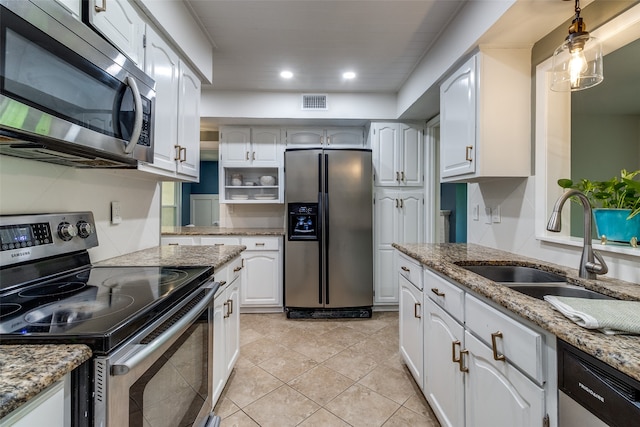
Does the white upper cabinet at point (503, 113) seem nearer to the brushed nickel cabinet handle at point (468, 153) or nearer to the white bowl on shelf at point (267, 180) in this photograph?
the brushed nickel cabinet handle at point (468, 153)

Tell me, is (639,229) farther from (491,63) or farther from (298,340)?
(298,340)

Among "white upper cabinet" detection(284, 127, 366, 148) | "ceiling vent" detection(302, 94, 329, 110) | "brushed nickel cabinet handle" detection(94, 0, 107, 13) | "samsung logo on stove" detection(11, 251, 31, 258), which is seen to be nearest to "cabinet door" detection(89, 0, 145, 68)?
"brushed nickel cabinet handle" detection(94, 0, 107, 13)

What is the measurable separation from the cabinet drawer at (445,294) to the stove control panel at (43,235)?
1.66m

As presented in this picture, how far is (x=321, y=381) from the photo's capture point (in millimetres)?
1917

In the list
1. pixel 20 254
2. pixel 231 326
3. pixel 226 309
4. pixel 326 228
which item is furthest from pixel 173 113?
pixel 326 228

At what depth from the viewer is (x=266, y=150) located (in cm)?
341

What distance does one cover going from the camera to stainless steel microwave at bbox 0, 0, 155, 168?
72 centimetres

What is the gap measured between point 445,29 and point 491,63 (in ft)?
1.68

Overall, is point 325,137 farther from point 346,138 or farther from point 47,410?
point 47,410

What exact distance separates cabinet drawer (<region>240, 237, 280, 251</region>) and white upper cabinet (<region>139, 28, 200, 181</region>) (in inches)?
43.9

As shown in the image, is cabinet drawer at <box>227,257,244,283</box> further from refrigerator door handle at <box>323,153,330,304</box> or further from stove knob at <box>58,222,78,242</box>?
refrigerator door handle at <box>323,153,330,304</box>

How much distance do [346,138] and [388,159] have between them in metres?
0.63

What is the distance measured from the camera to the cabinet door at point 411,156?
126 inches

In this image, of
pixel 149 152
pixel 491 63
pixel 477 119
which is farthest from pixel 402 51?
pixel 149 152
